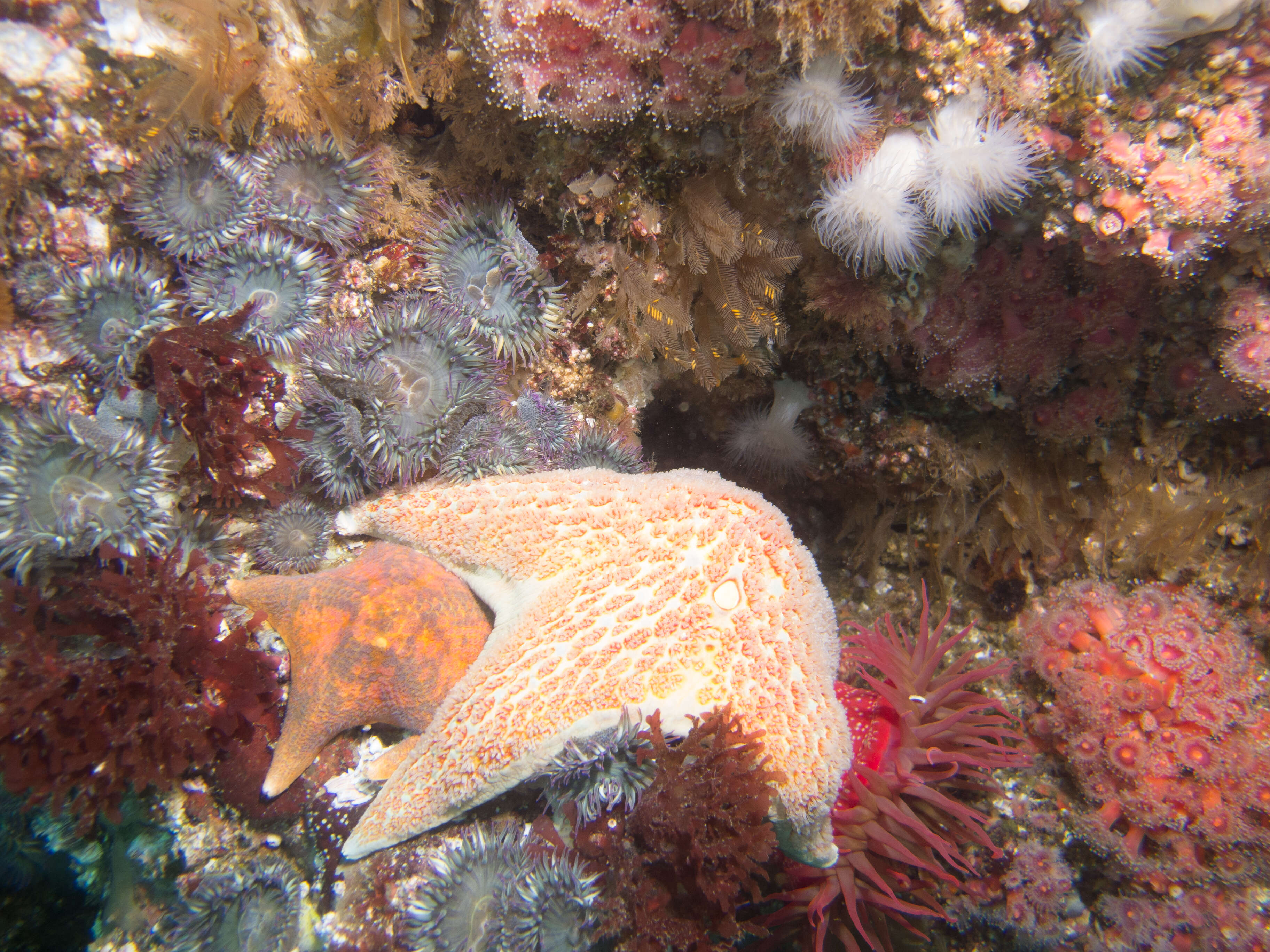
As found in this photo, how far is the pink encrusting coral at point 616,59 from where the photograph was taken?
8.34 feet

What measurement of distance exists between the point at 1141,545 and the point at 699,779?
349 centimetres

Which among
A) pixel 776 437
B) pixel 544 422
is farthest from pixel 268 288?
pixel 776 437

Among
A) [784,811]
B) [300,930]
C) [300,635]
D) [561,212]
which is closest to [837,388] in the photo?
[561,212]

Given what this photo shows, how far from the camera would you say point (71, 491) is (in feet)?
8.44

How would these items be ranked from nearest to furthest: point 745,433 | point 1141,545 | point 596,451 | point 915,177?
point 915,177 → point 596,451 → point 1141,545 → point 745,433

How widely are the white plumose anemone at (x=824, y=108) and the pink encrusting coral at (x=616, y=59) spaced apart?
0.16 m

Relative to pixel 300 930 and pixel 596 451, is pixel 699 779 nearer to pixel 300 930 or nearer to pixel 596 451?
pixel 596 451

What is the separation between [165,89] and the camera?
262 centimetres

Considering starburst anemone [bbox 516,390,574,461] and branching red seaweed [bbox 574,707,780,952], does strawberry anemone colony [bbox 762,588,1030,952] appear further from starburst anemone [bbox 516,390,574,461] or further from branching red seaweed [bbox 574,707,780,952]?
starburst anemone [bbox 516,390,574,461]

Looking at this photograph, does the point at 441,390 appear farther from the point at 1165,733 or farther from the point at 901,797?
the point at 1165,733

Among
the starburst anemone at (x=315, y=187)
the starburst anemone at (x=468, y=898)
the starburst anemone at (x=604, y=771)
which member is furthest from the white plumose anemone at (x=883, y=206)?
the starburst anemone at (x=468, y=898)

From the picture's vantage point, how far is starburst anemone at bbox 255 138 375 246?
2961mm

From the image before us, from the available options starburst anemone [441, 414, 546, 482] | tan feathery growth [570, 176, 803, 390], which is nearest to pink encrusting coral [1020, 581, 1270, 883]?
tan feathery growth [570, 176, 803, 390]

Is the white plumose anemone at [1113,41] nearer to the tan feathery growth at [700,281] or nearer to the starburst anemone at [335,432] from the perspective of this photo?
the tan feathery growth at [700,281]
